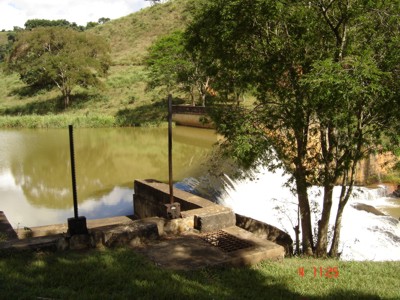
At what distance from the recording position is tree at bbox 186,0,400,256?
7594 millimetres

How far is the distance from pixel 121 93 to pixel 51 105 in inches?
288

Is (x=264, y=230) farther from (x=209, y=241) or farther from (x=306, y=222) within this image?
(x=209, y=241)

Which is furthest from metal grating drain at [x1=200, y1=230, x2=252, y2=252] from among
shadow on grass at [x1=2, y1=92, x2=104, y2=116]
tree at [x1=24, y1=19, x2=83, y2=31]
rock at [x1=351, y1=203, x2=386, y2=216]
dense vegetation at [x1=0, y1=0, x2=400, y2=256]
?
tree at [x1=24, y1=19, x2=83, y2=31]

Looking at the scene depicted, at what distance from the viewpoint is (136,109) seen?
4047cm

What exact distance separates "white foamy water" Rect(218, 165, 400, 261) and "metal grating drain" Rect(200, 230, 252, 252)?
11.5 feet

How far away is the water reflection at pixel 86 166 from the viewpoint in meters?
15.4

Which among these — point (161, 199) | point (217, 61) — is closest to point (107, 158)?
point (161, 199)

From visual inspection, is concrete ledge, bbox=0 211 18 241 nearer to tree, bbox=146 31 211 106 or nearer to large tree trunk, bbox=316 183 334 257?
large tree trunk, bbox=316 183 334 257

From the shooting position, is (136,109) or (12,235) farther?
(136,109)

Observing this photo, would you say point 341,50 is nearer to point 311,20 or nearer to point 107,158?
point 311,20

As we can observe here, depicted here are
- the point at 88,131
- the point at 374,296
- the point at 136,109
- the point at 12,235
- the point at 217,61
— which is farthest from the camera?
the point at 136,109

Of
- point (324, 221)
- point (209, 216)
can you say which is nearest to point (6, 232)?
point (209, 216)

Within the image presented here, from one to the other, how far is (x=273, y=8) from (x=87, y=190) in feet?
40.2

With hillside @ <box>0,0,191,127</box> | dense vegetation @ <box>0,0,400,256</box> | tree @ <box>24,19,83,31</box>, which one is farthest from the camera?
tree @ <box>24,19,83,31</box>
